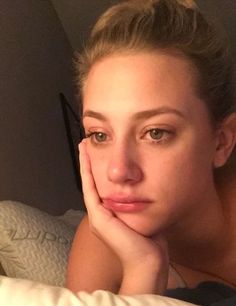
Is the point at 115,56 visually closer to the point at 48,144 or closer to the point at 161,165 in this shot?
the point at 161,165

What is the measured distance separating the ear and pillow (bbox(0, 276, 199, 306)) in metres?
0.35

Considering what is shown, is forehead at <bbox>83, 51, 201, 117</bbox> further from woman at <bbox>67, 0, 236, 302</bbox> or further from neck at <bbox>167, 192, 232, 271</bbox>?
neck at <bbox>167, 192, 232, 271</bbox>

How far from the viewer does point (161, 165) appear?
0.76 m

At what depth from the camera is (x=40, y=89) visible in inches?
58.3

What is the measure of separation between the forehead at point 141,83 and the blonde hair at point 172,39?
2cm

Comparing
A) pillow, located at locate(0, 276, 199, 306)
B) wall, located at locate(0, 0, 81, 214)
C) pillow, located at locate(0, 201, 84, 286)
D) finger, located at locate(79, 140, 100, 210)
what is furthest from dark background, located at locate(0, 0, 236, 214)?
pillow, located at locate(0, 276, 199, 306)

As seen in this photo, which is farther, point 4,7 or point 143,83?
point 4,7

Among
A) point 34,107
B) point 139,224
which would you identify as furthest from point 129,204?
point 34,107

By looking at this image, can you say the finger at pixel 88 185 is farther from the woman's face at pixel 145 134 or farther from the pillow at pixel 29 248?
the pillow at pixel 29 248

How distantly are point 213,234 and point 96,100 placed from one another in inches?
14.8

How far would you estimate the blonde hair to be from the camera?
32.1 inches

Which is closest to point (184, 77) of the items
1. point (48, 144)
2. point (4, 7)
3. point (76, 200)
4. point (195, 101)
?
point (195, 101)

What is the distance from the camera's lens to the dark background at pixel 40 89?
1.29 meters

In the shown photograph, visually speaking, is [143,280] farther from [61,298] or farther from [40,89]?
[40,89]
